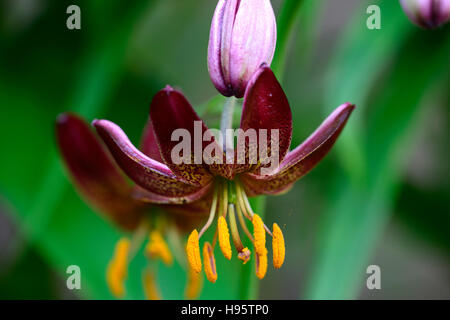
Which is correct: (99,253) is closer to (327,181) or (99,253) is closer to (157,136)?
(327,181)

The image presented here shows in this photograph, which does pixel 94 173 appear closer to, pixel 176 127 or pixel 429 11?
pixel 176 127

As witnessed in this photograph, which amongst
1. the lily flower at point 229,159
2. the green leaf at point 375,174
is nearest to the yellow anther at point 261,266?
the lily flower at point 229,159

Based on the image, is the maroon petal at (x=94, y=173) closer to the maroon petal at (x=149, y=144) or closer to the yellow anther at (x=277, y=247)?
the maroon petal at (x=149, y=144)

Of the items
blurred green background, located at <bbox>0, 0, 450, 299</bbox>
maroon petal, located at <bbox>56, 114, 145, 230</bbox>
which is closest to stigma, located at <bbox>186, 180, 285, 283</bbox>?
maroon petal, located at <bbox>56, 114, 145, 230</bbox>

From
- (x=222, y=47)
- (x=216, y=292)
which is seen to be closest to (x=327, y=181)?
(x=216, y=292)

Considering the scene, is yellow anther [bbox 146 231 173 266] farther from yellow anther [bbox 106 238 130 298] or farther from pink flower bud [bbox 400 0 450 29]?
pink flower bud [bbox 400 0 450 29]
